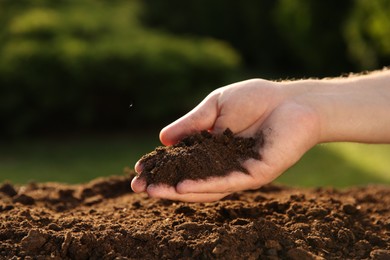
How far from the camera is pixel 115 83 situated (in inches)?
359

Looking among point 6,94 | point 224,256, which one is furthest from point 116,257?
point 6,94

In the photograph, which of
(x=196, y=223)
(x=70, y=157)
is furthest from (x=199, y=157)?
(x=70, y=157)

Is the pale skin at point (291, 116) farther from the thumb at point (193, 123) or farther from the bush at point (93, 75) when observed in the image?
the bush at point (93, 75)

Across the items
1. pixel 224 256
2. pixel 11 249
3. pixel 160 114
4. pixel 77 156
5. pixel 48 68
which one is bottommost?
pixel 224 256

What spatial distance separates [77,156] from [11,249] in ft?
20.7

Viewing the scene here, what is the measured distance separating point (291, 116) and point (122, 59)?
20.7 ft

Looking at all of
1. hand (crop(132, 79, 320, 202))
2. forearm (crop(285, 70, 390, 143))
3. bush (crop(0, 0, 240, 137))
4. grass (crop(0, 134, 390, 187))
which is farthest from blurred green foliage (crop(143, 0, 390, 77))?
hand (crop(132, 79, 320, 202))

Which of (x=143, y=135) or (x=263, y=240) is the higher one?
(x=143, y=135)

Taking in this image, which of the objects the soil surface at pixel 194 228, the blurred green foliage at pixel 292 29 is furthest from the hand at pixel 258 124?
the blurred green foliage at pixel 292 29

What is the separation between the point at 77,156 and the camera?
872 cm

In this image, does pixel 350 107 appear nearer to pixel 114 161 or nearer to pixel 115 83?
pixel 114 161

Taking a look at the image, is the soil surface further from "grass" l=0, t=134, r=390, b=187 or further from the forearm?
"grass" l=0, t=134, r=390, b=187

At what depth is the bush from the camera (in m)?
8.94

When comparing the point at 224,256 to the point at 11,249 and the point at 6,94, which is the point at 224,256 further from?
the point at 6,94
